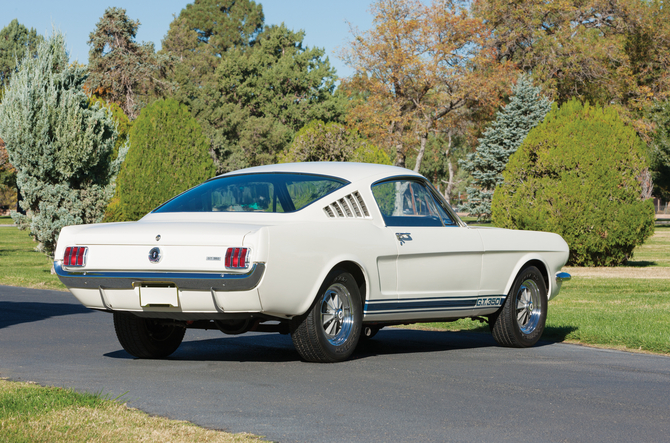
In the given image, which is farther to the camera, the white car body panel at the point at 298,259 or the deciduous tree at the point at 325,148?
the deciduous tree at the point at 325,148

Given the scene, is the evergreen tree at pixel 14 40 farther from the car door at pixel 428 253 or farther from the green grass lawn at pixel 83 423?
the green grass lawn at pixel 83 423

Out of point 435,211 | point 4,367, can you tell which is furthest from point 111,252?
point 435,211

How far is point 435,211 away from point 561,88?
4160 centimetres

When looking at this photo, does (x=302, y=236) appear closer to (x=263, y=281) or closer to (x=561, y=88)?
(x=263, y=281)

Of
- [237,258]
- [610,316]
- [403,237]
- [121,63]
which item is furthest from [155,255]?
[121,63]

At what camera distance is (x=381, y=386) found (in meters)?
6.10

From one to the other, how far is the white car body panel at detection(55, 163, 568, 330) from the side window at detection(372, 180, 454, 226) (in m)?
0.11

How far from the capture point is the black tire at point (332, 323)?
6688mm

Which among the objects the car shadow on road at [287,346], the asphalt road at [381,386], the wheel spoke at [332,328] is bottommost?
the car shadow on road at [287,346]

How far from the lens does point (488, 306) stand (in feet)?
27.0

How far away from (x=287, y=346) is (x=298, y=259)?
2393 millimetres

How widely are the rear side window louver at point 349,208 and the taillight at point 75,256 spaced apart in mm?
1989

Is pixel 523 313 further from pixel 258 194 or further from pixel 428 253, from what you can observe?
pixel 258 194

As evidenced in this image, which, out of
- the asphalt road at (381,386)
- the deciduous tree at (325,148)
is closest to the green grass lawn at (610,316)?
the asphalt road at (381,386)
